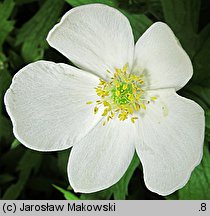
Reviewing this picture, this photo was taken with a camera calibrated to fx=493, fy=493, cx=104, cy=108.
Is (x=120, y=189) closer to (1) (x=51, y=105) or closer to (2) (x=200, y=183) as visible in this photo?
(2) (x=200, y=183)

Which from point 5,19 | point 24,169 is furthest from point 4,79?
point 24,169

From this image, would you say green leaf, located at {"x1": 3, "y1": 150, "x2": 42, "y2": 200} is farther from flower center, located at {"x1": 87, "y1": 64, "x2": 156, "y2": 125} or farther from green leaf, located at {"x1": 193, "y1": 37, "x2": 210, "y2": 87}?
green leaf, located at {"x1": 193, "y1": 37, "x2": 210, "y2": 87}

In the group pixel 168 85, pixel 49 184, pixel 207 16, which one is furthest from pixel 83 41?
pixel 49 184

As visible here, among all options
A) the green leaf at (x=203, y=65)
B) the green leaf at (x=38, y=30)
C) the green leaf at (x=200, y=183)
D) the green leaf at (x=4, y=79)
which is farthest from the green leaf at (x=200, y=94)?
the green leaf at (x=4, y=79)

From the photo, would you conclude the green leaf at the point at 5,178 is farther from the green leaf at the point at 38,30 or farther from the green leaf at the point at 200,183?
the green leaf at the point at 200,183

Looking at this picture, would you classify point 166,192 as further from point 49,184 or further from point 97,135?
point 49,184

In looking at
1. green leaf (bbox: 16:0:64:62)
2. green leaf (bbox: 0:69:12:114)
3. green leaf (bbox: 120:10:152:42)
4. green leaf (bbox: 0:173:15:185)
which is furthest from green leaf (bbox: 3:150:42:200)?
green leaf (bbox: 120:10:152:42)
